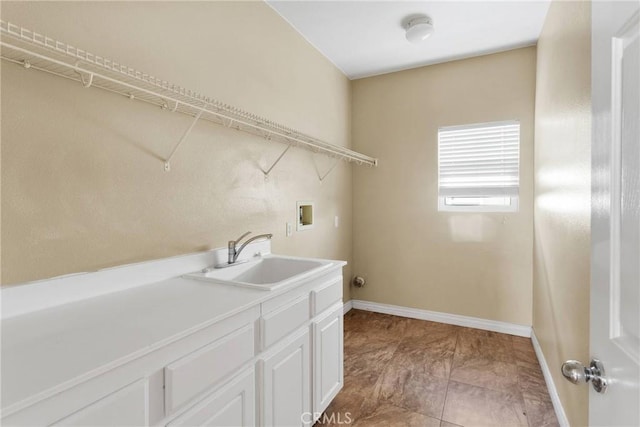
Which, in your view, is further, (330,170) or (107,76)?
(330,170)

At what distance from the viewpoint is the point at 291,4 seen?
2258 mm

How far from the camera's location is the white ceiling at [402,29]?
2.28 m

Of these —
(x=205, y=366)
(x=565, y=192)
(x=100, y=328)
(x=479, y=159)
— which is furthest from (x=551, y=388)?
(x=100, y=328)

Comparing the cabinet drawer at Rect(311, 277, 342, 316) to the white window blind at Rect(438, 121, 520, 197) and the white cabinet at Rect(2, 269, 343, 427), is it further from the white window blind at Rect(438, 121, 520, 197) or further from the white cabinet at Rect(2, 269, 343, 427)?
the white window blind at Rect(438, 121, 520, 197)

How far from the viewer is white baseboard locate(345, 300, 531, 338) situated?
9.57 feet

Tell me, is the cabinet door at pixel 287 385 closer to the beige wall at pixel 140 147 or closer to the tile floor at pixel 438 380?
the tile floor at pixel 438 380

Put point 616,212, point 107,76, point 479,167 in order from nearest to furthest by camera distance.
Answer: point 616,212 → point 107,76 → point 479,167

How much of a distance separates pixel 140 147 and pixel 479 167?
2.88 m

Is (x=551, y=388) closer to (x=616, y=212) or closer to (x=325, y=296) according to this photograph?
(x=325, y=296)

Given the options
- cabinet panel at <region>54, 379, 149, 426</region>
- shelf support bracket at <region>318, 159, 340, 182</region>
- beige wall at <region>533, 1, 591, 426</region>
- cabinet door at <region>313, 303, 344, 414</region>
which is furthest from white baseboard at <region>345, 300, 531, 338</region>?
cabinet panel at <region>54, 379, 149, 426</region>

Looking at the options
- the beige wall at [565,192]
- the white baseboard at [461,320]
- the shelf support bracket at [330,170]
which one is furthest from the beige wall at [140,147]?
the beige wall at [565,192]

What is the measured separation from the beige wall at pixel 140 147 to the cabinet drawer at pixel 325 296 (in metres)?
0.65

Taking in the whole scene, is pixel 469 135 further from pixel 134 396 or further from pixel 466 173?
pixel 134 396

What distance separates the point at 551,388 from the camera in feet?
6.51
